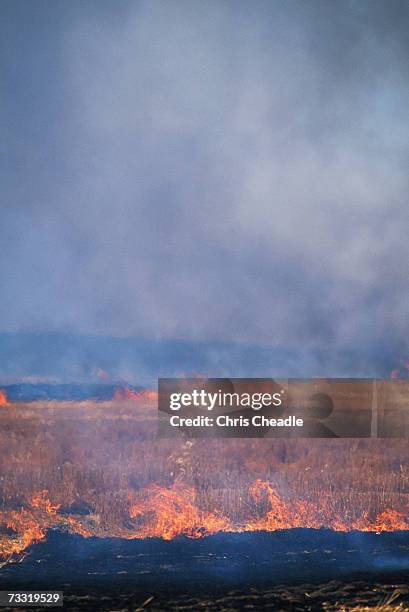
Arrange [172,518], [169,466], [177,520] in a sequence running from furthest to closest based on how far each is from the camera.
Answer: [169,466], [172,518], [177,520]

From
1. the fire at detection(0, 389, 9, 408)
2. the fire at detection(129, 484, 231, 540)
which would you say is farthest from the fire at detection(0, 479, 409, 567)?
the fire at detection(0, 389, 9, 408)

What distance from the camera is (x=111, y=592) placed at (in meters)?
9.48

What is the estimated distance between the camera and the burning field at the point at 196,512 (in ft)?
33.9

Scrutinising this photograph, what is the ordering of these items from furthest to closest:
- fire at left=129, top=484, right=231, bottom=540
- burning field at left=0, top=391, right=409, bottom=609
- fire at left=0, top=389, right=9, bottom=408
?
fire at left=0, top=389, right=9, bottom=408 < fire at left=129, top=484, right=231, bottom=540 < burning field at left=0, top=391, right=409, bottom=609

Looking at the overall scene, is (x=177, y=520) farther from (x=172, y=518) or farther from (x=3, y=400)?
(x=3, y=400)

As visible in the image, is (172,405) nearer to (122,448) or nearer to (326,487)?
(122,448)

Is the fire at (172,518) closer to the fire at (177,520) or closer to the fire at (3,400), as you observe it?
the fire at (177,520)

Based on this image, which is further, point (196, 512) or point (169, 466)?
point (169, 466)

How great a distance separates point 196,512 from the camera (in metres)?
13.4

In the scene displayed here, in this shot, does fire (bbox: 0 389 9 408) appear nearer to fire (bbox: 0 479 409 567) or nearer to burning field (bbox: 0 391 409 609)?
burning field (bbox: 0 391 409 609)

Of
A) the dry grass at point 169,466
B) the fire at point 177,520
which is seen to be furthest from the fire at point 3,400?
the fire at point 177,520

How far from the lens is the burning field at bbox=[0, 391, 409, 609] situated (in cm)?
1034

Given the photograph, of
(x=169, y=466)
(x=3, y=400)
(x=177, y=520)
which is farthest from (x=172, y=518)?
(x=3, y=400)

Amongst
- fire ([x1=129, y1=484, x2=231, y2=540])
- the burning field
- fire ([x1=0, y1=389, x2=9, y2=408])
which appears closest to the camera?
the burning field
